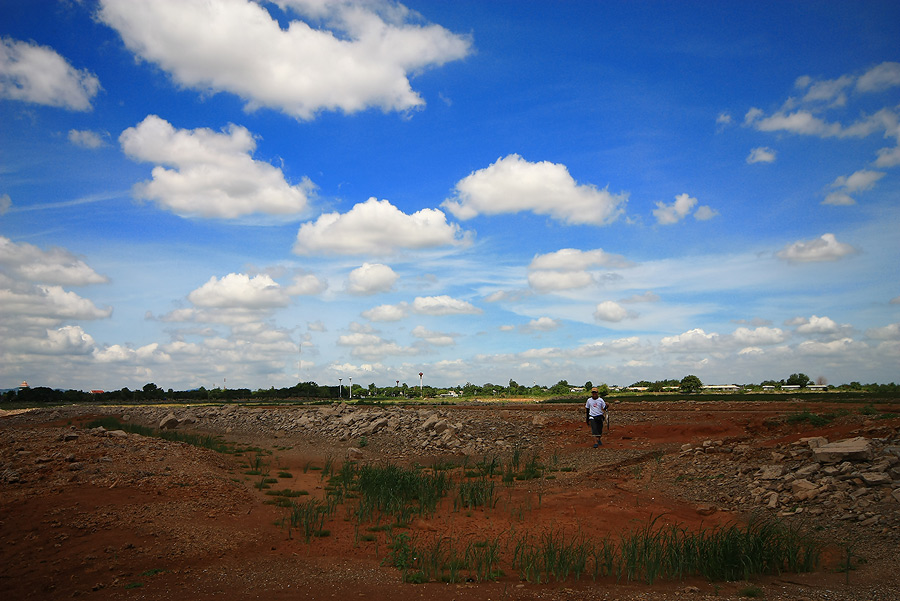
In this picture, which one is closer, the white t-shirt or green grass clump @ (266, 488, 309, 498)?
green grass clump @ (266, 488, 309, 498)

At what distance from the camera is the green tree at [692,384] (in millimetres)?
53844

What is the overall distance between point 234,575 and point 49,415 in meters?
47.0

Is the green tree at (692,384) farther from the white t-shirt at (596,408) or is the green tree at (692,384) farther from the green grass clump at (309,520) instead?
the green grass clump at (309,520)

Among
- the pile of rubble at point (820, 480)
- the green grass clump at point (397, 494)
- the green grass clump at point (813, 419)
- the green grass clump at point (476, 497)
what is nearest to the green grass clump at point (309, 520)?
the green grass clump at point (397, 494)

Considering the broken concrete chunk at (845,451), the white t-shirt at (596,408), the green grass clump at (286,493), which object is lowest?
the green grass clump at (286,493)

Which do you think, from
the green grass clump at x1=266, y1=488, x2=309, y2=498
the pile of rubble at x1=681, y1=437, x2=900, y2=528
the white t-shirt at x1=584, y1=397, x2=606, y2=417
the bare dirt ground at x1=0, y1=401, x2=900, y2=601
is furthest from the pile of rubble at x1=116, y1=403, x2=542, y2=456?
the pile of rubble at x1=681, y1=437, x2=900, y2=528

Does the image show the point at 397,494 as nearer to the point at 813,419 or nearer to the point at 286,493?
the point at 286,493

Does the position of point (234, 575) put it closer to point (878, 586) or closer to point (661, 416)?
point (878, 586)

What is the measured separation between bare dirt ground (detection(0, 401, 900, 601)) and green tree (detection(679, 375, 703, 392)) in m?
35.0

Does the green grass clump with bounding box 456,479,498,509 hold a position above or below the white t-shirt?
below

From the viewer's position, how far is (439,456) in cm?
2242

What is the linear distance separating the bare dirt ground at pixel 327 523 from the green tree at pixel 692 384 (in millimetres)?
34957

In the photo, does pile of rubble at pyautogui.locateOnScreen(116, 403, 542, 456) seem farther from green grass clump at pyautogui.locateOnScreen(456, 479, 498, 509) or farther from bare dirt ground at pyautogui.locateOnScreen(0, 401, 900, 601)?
green grass clump at pyautogui.locateOnScreen(456, 479, 498, 509)

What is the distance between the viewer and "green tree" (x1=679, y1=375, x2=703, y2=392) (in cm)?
5384
